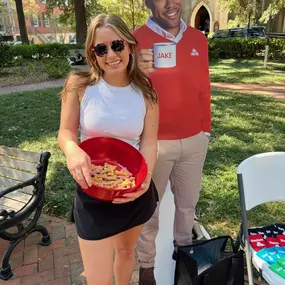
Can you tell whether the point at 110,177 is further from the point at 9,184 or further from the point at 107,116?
the point at 9,184

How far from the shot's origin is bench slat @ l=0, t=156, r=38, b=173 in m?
2.61

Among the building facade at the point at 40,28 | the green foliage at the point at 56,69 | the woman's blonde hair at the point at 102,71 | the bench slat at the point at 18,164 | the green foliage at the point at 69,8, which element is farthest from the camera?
the building facade at the point at 40,28

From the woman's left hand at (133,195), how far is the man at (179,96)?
394 mm

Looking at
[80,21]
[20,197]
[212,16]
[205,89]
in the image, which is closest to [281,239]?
[205,89]

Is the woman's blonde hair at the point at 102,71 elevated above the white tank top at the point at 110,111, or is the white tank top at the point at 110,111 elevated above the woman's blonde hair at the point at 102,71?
the woman's blonde hair at the point at 102,71

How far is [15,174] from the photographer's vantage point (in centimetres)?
275

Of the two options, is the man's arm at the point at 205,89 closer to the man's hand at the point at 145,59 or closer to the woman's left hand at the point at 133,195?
the man's hand at the point at 145,59

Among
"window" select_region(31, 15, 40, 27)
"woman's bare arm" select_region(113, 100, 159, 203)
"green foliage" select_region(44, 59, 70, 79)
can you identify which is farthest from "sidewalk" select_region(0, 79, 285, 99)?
"window" select_region(31, 15, 40, 27)

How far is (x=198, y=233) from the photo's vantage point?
101 inches

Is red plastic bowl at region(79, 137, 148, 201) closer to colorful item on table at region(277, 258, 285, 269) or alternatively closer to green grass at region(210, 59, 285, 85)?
colorful item on table at region(277, 258, 285, 269)

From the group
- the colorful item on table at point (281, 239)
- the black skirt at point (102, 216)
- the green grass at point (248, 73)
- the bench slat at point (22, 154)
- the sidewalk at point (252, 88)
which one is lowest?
the sidewalk at point (252, 88)

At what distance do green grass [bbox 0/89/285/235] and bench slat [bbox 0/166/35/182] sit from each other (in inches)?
23.4

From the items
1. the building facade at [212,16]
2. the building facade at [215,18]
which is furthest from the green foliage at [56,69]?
the building facade at [212,16]

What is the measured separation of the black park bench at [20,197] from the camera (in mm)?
2328
